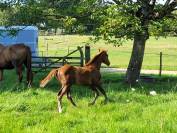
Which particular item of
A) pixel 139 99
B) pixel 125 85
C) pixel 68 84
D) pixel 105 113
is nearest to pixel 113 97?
pixel 139 99

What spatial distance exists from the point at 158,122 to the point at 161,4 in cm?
860

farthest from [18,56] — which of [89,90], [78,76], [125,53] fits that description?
[125,53]

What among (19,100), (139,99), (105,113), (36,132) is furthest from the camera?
(139,99)

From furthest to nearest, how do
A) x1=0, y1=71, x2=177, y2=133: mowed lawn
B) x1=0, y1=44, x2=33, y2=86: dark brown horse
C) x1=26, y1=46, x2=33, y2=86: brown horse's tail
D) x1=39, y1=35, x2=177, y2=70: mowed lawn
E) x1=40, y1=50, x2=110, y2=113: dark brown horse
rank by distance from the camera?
1. x1=39, y1=35, x2=177, y2=70: mowed lawn
2. x1=0, y1=44, x2=33, y2=86: dark brown horse
3. x1=26, y1=46, x2=33, y2=86: brown horse's tail
4. x1=40, y1=50, x2=110, y2=113: dark brown horse
5. x1=0, y1=71, x2=177, y2=133: mowed lawn

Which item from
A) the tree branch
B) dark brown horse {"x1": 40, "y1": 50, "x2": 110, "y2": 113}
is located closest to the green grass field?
dark brown horse {"x1": 40, "y1": 50, "x2": 110, "y2": 113}

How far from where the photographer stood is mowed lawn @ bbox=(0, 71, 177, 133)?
8.83 m

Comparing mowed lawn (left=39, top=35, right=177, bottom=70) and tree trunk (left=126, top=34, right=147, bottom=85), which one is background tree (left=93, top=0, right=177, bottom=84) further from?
mowed lawn (left=39, top=35, right=177, bottom=70)

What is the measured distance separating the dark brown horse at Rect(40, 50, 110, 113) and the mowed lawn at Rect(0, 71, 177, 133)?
37cm

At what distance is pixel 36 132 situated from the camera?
8562mm

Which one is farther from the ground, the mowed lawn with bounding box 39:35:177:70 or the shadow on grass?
the shadow on grass

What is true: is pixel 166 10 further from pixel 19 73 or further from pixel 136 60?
pixel 19 73

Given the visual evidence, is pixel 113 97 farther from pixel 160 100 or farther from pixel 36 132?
pixel 36 132

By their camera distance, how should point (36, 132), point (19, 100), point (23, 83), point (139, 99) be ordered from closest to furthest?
point (36, 132), point (19, 100), point (139, 99), point (23, 83)

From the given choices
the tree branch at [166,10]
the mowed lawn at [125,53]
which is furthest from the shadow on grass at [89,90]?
the mowed lawn at [125,53]
